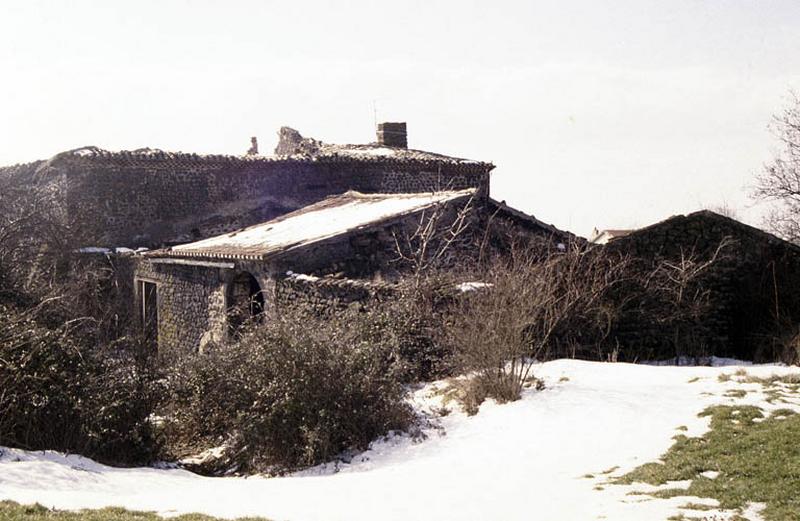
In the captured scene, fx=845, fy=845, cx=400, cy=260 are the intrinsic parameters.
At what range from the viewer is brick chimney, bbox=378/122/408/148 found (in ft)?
103

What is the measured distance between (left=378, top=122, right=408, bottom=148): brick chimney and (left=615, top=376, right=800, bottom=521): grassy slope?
2252cm

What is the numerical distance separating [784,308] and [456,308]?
24.0 feet

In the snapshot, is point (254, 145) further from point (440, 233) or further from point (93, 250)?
point (440, 233)

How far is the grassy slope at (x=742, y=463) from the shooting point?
7244mm

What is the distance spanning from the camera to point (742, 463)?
26.8 feet

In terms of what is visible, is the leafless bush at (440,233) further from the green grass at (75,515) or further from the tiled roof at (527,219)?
the green grass at (75,515)

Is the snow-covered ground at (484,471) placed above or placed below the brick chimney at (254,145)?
below

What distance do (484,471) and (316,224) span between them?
10.6 meters

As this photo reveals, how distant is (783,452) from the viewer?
8.30 m

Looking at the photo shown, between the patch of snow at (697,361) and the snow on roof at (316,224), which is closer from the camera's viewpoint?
the patch of snow at (697,361)

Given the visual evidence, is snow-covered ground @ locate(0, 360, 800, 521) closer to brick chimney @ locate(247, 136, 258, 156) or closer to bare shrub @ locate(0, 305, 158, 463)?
bare shrub @ locate(0, 305, 158, 463)

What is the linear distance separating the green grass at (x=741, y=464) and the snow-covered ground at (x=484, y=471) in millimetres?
289

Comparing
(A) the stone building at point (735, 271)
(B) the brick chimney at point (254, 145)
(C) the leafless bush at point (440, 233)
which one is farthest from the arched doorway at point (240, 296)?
(B) the brick chimney at point (254, 145)

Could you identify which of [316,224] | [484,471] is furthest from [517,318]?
[316,224]
